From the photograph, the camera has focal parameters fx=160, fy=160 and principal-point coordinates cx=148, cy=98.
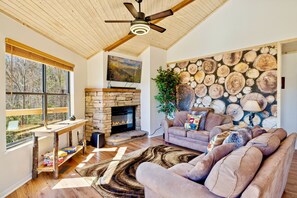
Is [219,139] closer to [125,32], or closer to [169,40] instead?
[125,32]

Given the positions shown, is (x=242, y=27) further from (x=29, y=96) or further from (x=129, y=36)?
(x=29, y=96)

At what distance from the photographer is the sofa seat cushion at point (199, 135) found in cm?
358

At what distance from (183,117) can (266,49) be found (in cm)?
256

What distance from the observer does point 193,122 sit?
4043mm

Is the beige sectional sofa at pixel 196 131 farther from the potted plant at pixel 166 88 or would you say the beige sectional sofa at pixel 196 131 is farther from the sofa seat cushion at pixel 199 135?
the potted plant at pixel 166 88

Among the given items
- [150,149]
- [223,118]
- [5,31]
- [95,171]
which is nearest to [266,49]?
[223,118]

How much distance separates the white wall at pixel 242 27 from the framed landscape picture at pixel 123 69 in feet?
5.36

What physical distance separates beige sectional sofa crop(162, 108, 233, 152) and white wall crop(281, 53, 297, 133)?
1517 mm

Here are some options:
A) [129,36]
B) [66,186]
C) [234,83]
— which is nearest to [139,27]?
[129,36]

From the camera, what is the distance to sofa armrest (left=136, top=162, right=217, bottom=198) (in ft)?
3.92

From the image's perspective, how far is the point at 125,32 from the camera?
411 centimetres

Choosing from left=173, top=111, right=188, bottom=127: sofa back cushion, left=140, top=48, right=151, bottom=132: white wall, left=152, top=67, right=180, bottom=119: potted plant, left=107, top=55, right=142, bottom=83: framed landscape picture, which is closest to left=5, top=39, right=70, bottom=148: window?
left=107, top=55, right=142, bottom=83: framed landscape picture

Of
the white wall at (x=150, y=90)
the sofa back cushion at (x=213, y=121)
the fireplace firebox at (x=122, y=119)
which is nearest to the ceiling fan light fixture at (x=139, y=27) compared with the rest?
the white wall at (x=150, y=90)

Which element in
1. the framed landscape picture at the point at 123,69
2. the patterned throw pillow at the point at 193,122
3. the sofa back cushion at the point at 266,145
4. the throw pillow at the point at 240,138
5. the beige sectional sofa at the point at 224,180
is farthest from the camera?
the framed landscape picture at the point at 123,69
